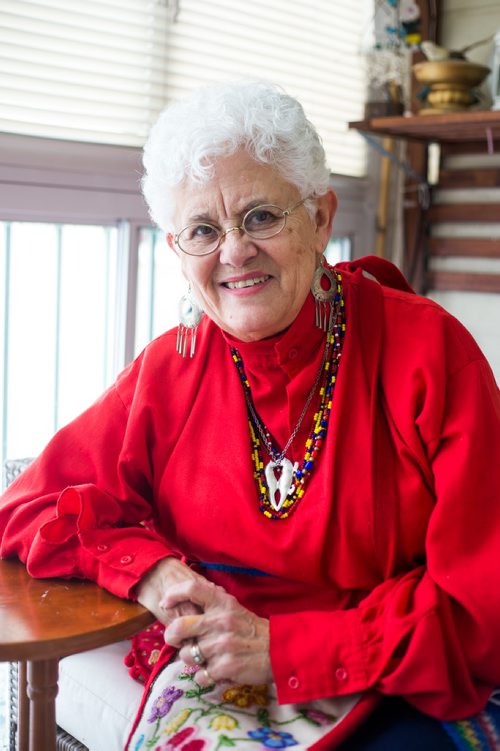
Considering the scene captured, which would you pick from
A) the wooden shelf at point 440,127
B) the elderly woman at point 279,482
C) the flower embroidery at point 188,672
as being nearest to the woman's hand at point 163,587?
the elderly woman at point 279,482

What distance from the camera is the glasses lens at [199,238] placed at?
1607mm

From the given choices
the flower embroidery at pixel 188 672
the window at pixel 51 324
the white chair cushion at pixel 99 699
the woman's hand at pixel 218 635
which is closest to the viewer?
the woman's hand at pixel 218 635

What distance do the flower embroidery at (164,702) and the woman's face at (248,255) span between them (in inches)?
23.6

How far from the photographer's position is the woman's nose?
1.58 metres

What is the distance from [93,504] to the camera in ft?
5.29

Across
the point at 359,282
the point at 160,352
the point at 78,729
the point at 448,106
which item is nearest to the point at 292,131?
the point at 359,282

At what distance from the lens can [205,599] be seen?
146 centimetres

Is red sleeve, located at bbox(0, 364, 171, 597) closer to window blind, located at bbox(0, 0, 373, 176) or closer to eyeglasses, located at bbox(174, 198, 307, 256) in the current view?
eyeglasses, located at bbox(174, 198, 307, 256)

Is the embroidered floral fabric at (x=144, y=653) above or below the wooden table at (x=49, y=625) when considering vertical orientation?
below

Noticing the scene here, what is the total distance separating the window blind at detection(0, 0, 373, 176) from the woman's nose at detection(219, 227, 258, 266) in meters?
0.94

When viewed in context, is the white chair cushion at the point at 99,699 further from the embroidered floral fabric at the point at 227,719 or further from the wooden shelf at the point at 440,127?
the wooden shelf at the point at 440,127

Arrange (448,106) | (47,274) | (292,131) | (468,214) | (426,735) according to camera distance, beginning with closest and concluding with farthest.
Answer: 1. (426,735)
2. (292,131)
3. (47,274)
4. (448,106)
5. (468,214)

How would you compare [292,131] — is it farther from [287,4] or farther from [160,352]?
[287,4]

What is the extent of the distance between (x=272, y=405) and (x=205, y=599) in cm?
38
